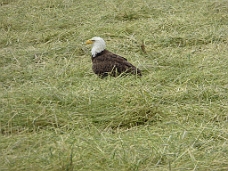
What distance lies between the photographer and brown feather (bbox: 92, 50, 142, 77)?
642 cm

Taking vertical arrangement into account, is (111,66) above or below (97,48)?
below

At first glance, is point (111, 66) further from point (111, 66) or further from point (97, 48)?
point (97, 48)

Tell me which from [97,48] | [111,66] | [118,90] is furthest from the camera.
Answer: [97,48]

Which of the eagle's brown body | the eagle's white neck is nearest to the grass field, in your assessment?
the eagle's brown body

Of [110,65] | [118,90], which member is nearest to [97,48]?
[110,65]

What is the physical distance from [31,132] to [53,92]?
674 mm

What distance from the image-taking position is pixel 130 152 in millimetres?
4184

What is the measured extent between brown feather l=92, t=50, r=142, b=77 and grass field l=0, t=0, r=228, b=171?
12 cm

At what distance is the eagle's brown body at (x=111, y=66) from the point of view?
6.41 metres

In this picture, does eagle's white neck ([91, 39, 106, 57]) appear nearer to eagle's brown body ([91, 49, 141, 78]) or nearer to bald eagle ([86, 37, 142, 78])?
bald eagle ([86, 37, 142, 78])

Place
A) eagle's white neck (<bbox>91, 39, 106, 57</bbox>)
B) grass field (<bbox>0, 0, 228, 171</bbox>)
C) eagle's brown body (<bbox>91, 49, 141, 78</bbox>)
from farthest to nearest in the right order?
eagle's white neck (<bbox>91, 39, 106, 57</bbox>) → eagle's brown body (<bbox>91, 49, 141, 78</bbox>) → grass field (<bbox>0, 0, 228, 171</bbox>)

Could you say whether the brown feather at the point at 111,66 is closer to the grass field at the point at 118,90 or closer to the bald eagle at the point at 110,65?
the bald eagle at the point at 110,65

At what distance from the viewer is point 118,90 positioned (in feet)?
18.5

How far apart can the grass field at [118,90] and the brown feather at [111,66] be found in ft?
0.41
